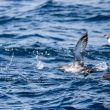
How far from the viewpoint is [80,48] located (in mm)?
15078

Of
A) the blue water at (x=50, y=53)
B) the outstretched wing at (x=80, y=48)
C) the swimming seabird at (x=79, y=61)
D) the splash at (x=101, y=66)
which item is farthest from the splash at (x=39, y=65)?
the splash at (x=101, y=66)

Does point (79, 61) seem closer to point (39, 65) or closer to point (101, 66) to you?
point (101, 66)

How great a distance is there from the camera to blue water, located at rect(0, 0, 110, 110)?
44.0 feet

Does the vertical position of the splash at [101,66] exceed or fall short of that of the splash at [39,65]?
Answer: it falls short

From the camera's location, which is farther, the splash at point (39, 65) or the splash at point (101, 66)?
the splash at point (39, 65)

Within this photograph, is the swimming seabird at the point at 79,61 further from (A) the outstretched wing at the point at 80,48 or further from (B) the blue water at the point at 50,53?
(B) the blue water at the point at 50,53

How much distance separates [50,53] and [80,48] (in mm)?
2500

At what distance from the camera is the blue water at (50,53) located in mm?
13398

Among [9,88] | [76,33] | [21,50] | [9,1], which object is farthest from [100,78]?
[9,1]

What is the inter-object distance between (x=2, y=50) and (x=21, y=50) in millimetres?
677

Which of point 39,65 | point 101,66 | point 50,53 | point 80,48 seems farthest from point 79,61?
point 50,53

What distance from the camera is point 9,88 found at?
14.1 m

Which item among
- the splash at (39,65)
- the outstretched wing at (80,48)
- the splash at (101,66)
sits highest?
the outstretched wing at (80,48)

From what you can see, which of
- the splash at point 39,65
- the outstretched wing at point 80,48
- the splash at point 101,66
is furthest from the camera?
the splash at point 39,65
